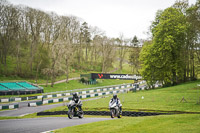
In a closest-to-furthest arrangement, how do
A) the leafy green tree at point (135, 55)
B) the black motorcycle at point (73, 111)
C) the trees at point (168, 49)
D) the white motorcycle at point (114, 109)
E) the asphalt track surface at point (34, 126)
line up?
the asphalt track surface at point (34, 126), the white motorcycle at point (114, 109), the black motorcycle at point (73, 111), the trees at point (168, 49), the leafy green tree at point (135, 55)

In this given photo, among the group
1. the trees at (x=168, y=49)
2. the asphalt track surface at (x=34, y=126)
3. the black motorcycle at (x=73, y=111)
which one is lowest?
the asphalt track surface at (x=34, y=126)

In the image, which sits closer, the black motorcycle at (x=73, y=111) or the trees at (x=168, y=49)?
the black motorcycle at (x=73, y=111)

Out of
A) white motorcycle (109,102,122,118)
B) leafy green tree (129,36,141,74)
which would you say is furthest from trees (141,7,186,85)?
leafy green tree (129,36,141,74)

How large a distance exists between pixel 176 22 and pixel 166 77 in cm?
1291

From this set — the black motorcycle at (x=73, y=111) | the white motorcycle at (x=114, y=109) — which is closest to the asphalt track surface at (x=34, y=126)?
the black motorcycle at (x=73, y=111)

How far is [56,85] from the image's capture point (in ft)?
194

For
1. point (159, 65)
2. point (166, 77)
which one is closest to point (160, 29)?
point (159, 65)

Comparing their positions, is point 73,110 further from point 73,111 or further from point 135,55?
point 135,55

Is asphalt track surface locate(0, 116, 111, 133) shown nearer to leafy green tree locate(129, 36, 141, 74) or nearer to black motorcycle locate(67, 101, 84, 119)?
black motorcycle locate(67, 101, 84, 119)

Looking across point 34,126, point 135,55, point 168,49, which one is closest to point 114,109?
point 34,126

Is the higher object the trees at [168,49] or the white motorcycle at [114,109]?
the trees at [168,49]

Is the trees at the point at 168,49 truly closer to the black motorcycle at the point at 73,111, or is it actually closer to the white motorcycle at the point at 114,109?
the black motorcycle at the point at 73,111

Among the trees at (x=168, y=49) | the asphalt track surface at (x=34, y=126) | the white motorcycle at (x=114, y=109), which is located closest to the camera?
the asphalt track surface at (x=34, y=126)

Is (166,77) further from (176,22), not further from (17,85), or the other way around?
(17,85)
